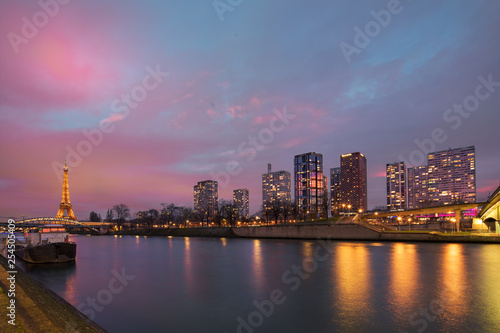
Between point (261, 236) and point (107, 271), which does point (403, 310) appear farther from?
point (261, 236)

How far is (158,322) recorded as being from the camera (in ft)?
57.5

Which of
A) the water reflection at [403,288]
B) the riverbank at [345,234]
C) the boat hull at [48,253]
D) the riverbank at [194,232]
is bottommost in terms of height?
the riverbank at [194,232]

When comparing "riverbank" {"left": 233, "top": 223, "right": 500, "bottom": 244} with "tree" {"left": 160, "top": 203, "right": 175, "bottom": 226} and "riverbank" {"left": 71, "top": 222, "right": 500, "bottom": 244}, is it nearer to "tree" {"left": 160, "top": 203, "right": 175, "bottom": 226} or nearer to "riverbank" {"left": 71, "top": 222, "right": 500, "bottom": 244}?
"riverbank" {"left": 71, "top": 222, "right": 500, "bottom": 244}

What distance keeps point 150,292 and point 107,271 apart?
15.5 metres

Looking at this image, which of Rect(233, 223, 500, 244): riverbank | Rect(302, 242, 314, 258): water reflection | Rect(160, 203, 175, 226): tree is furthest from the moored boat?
Rect(160, 203, 175, 226): tree

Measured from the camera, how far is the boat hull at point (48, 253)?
1671 inches

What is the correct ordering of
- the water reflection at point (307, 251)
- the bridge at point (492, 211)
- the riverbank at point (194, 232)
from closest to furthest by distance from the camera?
the water reflection at point (307, 251) < the bridge at point (492, 211) < the riverbank at point (194, 232)

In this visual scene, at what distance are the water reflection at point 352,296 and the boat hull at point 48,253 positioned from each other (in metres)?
38.7

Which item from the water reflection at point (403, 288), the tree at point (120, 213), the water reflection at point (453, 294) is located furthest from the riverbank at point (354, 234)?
the tree at point (120, 213)

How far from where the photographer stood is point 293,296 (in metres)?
22.4

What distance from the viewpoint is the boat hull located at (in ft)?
139

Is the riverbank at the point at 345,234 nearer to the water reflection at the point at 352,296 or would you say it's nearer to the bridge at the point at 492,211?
the bridge at the point at 492,211

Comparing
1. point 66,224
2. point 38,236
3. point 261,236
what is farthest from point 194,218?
point 38,236

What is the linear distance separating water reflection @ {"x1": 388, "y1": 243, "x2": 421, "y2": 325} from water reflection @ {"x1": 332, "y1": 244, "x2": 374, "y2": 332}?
1.53 m
